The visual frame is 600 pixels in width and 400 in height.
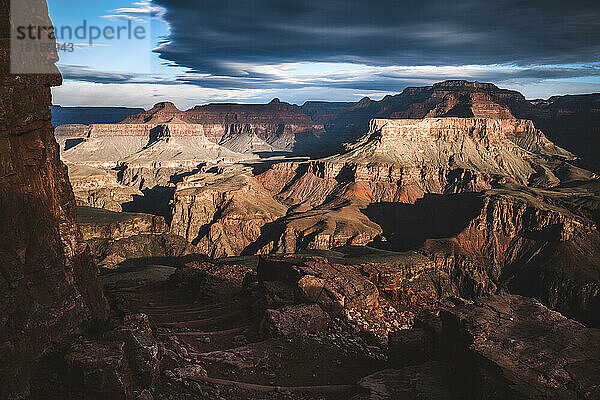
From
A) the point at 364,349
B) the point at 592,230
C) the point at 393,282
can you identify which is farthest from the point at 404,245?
the point at 364,349

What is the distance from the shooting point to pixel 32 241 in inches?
577

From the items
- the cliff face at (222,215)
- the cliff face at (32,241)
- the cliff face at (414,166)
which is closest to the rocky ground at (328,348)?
the cliff face at (32,241)

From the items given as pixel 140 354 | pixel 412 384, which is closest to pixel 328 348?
pixel 412 384

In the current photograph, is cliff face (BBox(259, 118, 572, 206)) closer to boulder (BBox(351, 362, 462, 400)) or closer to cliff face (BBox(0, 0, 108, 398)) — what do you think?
boulder (BBox(351, 362, 462, 400))

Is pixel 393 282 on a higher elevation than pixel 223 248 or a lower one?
higher

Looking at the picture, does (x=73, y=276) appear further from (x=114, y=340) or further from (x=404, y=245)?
(x=404, y=245)

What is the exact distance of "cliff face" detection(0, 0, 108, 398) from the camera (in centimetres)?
1329

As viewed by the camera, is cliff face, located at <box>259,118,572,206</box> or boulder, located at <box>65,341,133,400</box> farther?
cliff face, located at <box>259,118,572,206</box>

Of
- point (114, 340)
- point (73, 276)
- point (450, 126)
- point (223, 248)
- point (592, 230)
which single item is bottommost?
point (223, 248)

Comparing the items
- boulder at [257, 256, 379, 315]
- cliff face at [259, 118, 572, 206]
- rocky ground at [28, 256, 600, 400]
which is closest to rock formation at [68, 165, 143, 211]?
cliff face at [259, 118, 572, 206]

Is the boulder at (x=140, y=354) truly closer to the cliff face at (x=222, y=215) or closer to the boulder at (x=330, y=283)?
the boulder at (x=330, y=283)

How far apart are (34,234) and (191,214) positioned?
123 m

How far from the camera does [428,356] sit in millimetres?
20172

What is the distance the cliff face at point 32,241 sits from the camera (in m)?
13.3
